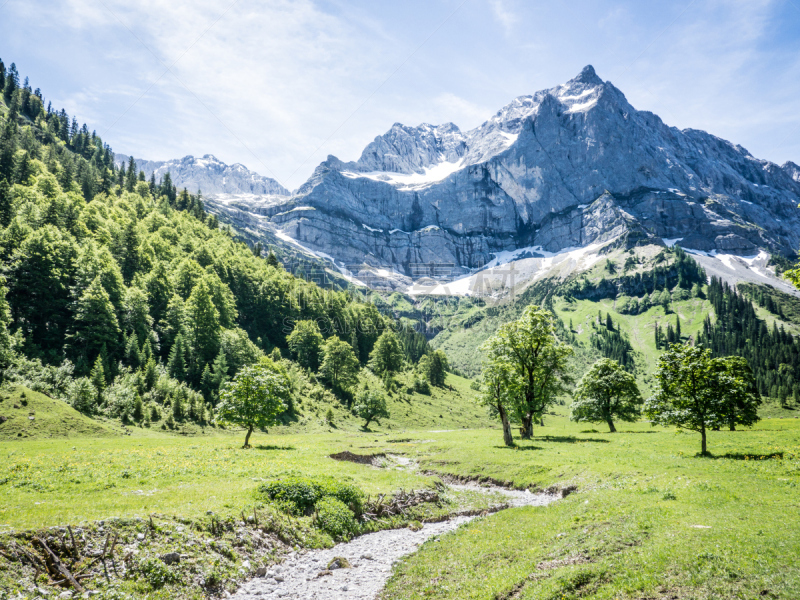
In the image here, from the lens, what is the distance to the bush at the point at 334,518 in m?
21.5

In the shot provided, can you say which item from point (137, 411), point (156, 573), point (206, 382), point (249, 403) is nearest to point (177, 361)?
point (206, 382)

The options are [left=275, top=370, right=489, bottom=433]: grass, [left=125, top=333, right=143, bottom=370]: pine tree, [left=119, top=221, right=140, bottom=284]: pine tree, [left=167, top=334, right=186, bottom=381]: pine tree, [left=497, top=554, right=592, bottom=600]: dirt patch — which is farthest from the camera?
[left=119, top=221, right=140, bottom=284]: pine tree

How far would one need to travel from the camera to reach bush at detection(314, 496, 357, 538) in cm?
2153

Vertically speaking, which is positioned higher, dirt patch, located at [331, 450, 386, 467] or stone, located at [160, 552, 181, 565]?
stone, located at [160, 552, 181, 565]

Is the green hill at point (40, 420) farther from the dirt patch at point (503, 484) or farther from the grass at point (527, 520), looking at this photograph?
the dirt patch at point (503, 484)

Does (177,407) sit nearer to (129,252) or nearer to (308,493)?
(308,493)

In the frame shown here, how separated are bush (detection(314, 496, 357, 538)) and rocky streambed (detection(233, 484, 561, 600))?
34.7 inches

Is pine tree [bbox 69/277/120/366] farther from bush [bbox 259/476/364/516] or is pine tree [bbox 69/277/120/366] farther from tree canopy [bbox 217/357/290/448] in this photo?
bush [bbox 259/476/364/516]

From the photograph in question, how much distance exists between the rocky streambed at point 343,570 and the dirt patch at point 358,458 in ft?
67.2

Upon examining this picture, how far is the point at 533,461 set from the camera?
36.5 m

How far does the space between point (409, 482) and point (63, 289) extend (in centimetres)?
7901

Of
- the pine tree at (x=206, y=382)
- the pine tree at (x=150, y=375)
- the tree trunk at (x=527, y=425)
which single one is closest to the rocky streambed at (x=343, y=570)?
the tree trunk at (x=527, y=425)

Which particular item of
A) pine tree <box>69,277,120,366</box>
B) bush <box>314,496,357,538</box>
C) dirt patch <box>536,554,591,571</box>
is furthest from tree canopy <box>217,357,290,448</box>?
dirt patch <box>536,554,591,571</box>

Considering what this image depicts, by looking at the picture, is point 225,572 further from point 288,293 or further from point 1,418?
point 288,293
